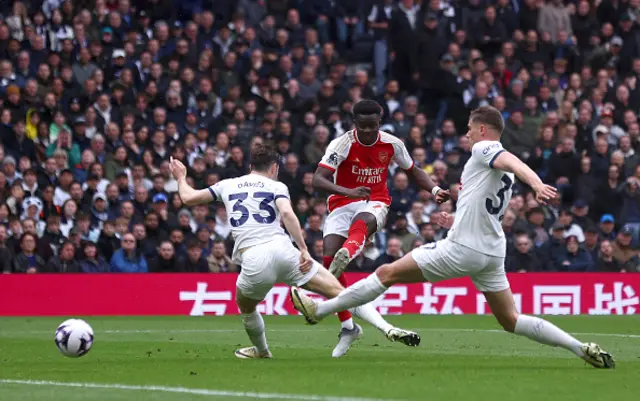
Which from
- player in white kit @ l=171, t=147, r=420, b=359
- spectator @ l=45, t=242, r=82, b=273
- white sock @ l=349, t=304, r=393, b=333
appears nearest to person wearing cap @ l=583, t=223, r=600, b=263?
spectator @ l=45, t=242, r=82, b=273

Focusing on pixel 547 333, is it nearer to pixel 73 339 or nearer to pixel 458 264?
pixel 458 264

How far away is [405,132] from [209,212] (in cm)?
427

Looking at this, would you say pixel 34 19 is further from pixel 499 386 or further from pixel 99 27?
pixel 499 386

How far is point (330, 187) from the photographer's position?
42.4 ft

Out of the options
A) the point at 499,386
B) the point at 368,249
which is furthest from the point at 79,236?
the point at 499,386

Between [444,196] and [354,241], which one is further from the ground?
[444,196]

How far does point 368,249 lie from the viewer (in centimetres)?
2222

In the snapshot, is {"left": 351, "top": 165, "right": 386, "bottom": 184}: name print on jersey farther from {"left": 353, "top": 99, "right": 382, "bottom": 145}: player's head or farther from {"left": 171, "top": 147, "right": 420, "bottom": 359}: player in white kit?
{"left": 171, "top": 147, "right": 420, "bottom": 359}: player in white kit

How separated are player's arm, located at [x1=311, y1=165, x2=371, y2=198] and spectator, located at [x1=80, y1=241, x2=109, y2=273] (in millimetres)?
9086

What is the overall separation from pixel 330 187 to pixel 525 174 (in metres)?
3.50

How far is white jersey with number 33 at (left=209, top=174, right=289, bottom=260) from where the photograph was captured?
1187cm

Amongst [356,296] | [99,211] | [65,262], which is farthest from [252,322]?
[99,211]

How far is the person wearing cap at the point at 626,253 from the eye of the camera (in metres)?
23.1

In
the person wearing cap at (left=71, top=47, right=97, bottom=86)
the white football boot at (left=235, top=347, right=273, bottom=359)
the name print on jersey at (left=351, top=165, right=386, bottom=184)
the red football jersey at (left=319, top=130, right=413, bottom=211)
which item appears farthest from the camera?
the person wearing cap at (left=71, top=47, right=97, bottom=86)
